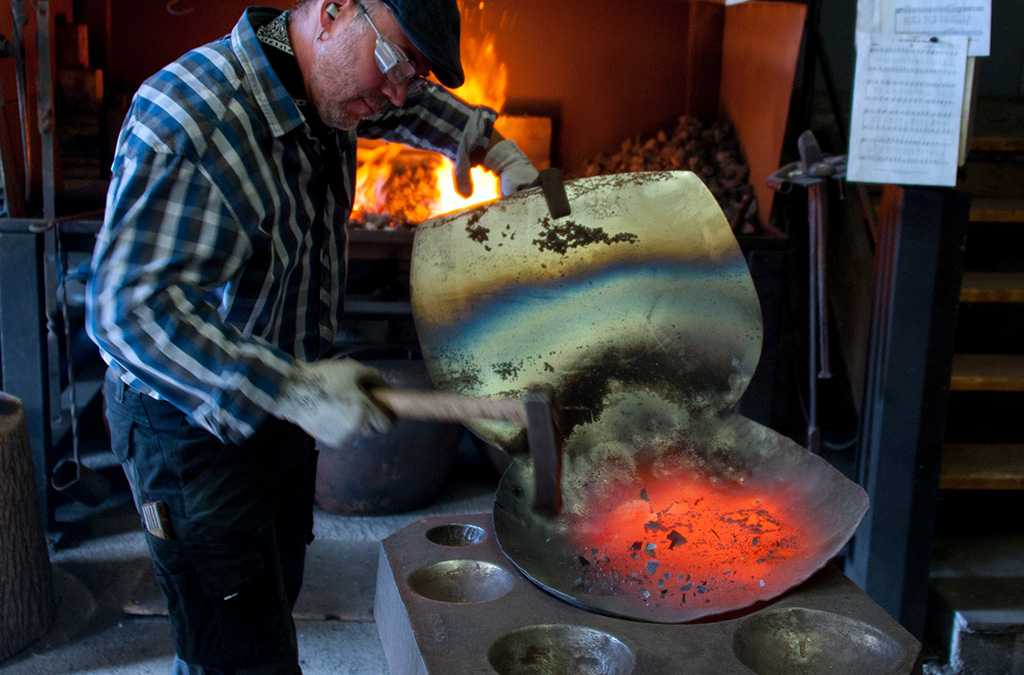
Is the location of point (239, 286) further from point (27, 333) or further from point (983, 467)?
point (983, 467)

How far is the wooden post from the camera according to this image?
2.56 m

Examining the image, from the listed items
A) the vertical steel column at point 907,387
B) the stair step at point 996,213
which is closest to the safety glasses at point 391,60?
the vertical steel column at point 907,387

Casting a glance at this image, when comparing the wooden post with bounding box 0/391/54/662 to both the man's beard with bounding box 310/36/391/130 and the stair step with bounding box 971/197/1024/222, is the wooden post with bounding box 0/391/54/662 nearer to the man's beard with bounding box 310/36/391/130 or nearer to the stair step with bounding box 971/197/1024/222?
Result: the man's beard with bounding box 310/36/391/130

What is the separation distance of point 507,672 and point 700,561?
0.42 m

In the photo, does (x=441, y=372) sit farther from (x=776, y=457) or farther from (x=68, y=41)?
(x=68, y=41)

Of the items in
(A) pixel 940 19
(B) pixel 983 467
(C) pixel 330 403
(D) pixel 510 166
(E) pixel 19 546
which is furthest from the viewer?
(B) pixel 983 467

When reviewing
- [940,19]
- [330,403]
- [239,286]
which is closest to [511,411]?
[330,403]

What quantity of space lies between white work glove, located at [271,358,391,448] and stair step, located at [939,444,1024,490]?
202cm

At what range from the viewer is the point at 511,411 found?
149cm

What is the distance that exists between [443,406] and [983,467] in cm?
211

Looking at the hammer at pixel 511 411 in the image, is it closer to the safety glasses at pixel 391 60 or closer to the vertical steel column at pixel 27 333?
the safety glasses at pixel 391 60

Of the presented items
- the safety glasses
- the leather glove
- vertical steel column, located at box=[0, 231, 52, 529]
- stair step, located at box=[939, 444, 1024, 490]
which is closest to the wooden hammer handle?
the safety glasses

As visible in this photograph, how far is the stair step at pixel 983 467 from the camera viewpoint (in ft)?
8.93

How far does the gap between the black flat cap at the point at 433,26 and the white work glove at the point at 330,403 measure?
589 millimetres
